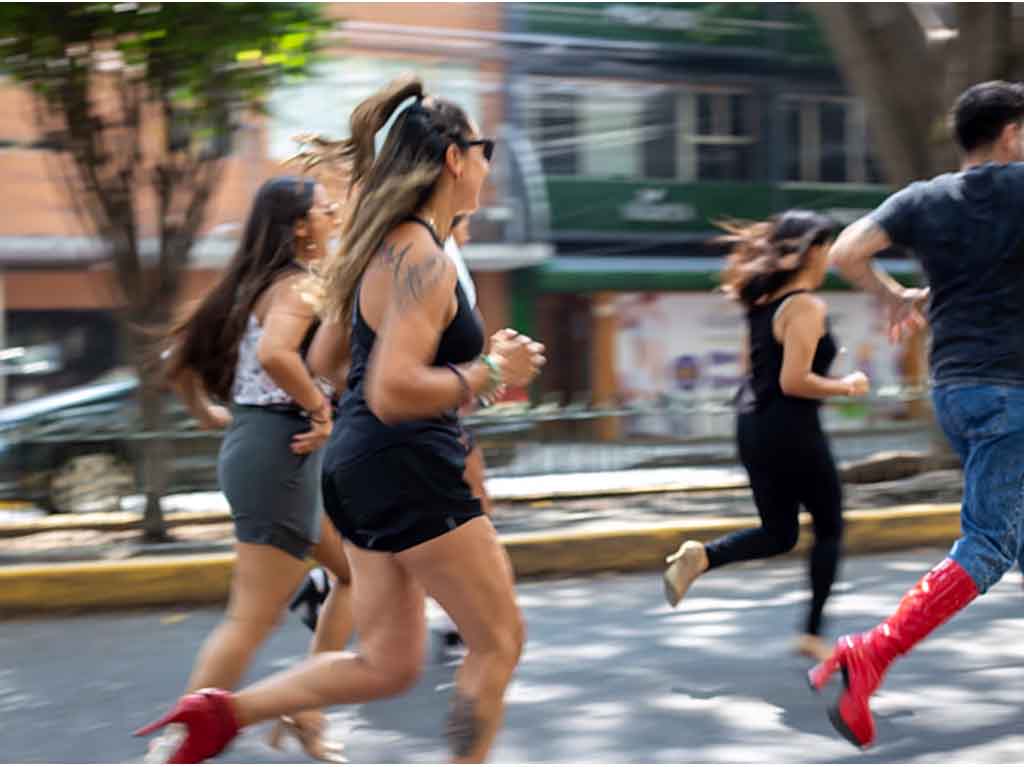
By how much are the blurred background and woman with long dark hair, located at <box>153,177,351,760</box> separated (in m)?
3.81

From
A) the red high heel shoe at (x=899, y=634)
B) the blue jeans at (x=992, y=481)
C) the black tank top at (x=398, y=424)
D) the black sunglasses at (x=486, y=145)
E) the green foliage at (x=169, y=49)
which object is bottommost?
the red high heel shoe at (x=899, y=634)

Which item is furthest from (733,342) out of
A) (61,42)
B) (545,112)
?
(61,42)

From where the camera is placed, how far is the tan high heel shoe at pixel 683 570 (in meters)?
4.83

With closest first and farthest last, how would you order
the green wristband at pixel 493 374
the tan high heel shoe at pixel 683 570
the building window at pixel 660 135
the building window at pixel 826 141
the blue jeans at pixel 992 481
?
1. the green wristband at pixel 493 374
2. the blue jeans at pixel 992 481
3. the tan high heel shoe at pixel 683 570
4. the building window at pixel 660 135
5. the building window at pixel 826 141

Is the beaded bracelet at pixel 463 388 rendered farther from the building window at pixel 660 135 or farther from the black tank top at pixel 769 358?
the building window at pixel 660 135

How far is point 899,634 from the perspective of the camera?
3.79m

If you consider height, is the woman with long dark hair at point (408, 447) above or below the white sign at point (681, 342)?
above

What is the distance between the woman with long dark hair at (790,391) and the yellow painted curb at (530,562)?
204cm

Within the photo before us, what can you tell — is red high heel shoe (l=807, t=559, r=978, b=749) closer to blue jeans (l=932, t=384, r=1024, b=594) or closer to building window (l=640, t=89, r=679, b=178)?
blue jeans (l=932, t=384, r=1024, b=594)

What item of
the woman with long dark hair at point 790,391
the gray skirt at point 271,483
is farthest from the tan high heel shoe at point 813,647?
the gray skirt at point 271,483

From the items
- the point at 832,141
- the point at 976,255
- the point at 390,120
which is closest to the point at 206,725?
the point at 390,120

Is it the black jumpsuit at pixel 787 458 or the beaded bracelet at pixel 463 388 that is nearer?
the beaded bracelet at pixel 463 388

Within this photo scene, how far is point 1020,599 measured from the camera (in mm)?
5746

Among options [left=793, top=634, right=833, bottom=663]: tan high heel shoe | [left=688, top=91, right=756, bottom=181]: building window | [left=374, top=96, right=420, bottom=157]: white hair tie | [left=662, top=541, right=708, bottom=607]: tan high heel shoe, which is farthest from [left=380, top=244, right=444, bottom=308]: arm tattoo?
[left=688, top=91, right=756, bottom=181]: building window
